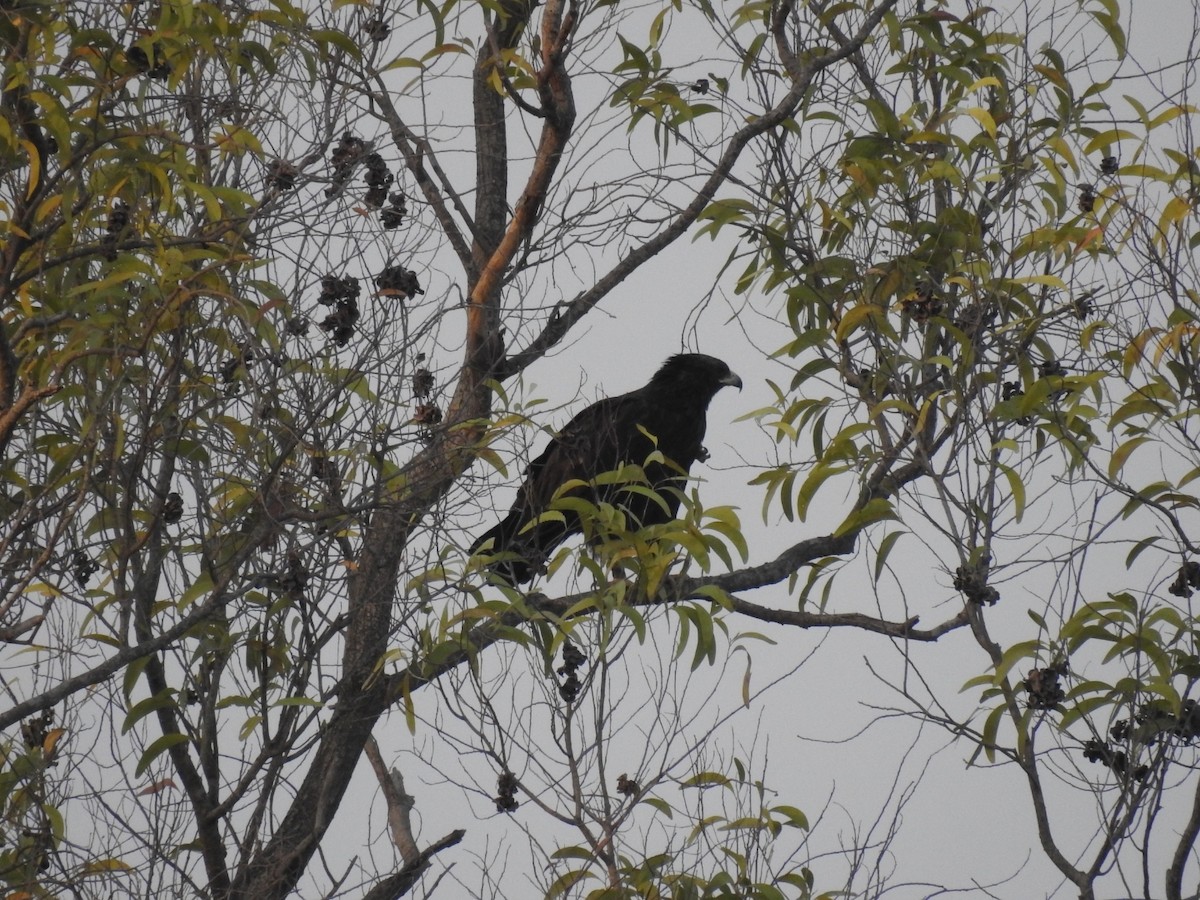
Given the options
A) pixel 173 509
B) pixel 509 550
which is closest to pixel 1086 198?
pixel 509 550

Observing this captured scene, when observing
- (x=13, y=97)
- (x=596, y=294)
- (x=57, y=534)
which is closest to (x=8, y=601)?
(x=57, y=534)

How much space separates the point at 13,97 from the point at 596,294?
6.96 ft

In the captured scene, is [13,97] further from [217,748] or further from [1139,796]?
[1139,796]

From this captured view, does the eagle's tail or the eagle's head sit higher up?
the eagle's head

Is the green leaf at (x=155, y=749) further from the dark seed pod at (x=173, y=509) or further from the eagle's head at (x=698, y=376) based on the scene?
the eagle's head at (x=698, y=376)

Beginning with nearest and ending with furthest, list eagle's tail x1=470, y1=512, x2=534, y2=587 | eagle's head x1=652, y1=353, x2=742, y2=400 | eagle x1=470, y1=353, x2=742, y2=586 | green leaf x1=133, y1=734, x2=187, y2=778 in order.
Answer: green leaf x1=133, y1=734, x2=187, y2=778, eagle's tail x1=470, y1=512, x2=534, y2=587, eagle x1=470, y1=353, x2=742, y2=586, eagle's head x1=652, y1=353, x2=742, y2=400

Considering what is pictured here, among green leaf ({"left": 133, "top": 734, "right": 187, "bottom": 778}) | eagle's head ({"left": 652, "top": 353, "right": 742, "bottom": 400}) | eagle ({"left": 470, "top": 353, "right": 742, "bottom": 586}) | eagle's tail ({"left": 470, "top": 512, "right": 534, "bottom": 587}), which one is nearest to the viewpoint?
green leaf ({"left": 133, "top": 734, "right": 187, "bottom": 778})

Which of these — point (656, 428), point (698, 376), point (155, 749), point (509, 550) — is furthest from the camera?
point (698, 376)

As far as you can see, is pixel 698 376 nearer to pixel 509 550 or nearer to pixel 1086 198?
pixel 509 550

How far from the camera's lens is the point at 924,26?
402 cm

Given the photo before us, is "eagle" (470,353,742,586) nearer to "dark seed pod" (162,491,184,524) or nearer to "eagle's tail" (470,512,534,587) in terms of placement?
"eagle's tail" (470,512,534,587)

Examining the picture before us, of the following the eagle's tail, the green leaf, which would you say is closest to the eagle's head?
the eagle's tail

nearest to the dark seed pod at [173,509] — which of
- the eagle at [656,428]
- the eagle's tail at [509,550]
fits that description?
the eagle's tail at [509,550]

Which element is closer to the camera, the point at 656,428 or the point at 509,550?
the point at 509,550
